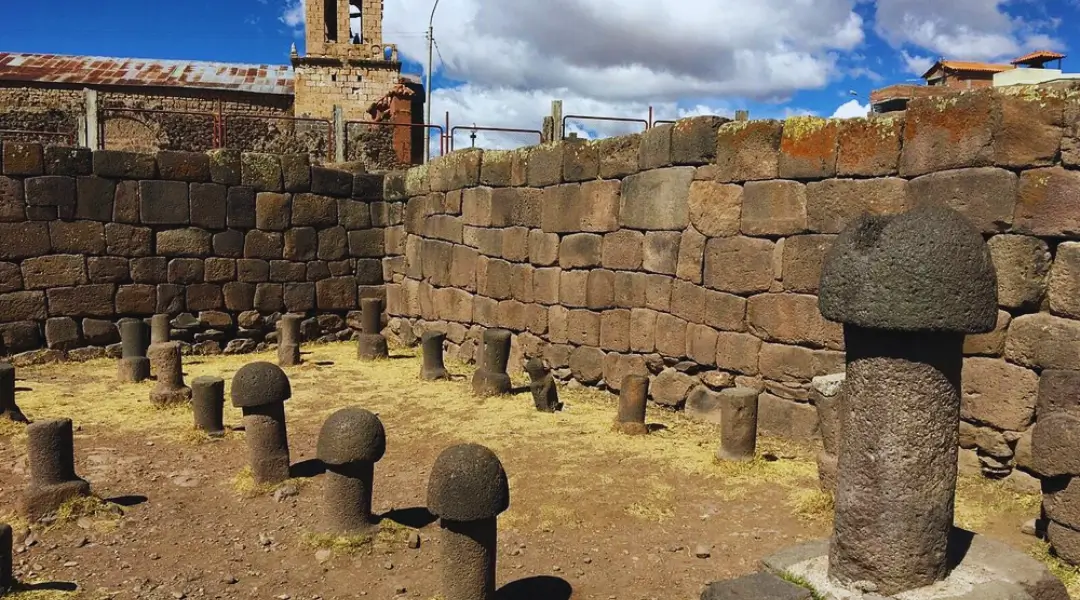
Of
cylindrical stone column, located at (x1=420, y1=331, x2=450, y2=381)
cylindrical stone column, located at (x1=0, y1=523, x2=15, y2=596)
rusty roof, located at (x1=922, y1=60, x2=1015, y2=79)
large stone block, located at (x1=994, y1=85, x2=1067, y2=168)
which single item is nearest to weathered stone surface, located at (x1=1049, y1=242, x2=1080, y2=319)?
large stone block, located at (x1=994, y1=85, x2=1067, y2=168)

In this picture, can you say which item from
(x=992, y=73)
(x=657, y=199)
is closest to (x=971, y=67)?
(x=992, y=73)

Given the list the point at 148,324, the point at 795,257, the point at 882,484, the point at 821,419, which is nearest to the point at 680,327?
the point at 795,257

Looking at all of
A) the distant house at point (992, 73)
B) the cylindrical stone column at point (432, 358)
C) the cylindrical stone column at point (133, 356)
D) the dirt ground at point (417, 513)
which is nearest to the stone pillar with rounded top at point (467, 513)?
the dirt ground at point (417, 513)

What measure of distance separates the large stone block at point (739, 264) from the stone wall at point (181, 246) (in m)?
7.23

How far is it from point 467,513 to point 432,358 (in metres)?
6.46

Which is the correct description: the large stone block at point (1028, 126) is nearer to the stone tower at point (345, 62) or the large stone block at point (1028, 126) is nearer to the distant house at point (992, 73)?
the distant house at point (992, 73)

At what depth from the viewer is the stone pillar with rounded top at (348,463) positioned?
17.6 feet

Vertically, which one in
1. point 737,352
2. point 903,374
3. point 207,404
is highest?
point 903,374

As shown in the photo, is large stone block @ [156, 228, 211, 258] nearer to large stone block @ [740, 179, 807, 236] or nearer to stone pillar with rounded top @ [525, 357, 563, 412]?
stone pillar with rounded top @ [525, 357, 563, 412]

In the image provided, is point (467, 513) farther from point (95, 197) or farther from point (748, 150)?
point (95, 197)

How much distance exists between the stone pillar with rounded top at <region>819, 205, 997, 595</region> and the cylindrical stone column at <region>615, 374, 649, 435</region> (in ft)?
13.5

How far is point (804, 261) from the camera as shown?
23.5ft

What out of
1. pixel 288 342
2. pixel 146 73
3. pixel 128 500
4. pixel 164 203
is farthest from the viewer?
pixel 146 73

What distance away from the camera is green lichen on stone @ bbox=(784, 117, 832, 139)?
23.0 feet
